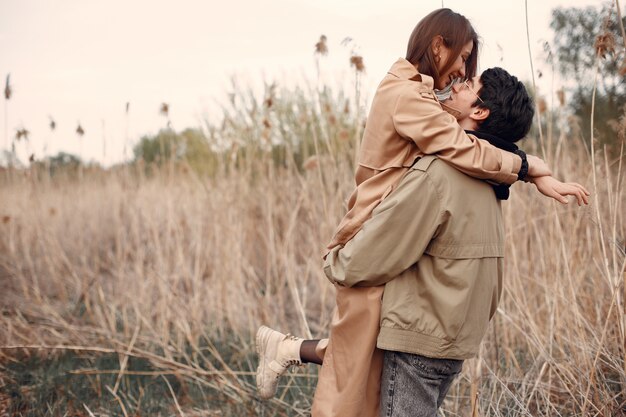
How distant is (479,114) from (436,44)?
0.23m

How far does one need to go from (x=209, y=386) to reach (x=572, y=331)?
1735 mm

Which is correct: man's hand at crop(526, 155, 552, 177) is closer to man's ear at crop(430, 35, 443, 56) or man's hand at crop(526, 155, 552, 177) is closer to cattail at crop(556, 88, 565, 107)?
man's ear at crop(430, 35, 443, 56)

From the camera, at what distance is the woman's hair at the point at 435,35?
5.52 feet

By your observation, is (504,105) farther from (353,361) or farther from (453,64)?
(353,361)

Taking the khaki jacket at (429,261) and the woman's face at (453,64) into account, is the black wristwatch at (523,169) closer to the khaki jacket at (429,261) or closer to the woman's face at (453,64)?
the khaki jacket at (429,261)

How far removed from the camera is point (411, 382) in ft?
5.38

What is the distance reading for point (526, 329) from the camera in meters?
2.98

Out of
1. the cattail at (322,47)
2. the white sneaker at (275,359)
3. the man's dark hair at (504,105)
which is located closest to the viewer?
the man's dark hair at (504,105)

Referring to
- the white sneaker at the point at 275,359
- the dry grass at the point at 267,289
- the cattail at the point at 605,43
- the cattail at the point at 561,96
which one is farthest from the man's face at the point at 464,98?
the cattail at the point at 561,96

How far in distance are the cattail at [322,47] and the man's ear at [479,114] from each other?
1259mm

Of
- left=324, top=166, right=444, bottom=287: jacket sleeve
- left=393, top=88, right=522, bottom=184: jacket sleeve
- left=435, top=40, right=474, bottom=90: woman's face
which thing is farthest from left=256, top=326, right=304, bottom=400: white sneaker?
left=435, top=40, right=474, bottom=90: woman's face

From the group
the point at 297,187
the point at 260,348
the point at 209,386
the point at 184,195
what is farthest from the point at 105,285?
the point at 260,348

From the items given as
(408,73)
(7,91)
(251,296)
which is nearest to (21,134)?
(7,91)

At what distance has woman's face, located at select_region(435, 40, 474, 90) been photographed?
1.71m
